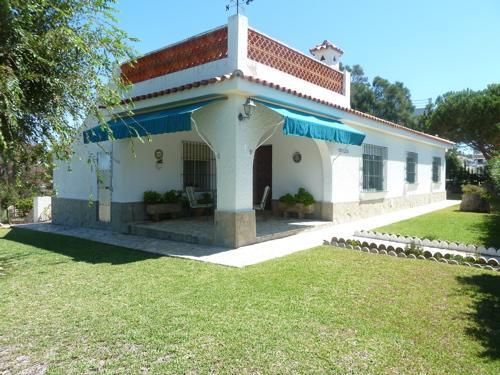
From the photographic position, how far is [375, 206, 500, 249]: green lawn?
12.3m

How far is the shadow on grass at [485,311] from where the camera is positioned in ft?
15.6

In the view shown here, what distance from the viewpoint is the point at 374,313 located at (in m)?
5.82

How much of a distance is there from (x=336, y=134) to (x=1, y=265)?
35.1ft

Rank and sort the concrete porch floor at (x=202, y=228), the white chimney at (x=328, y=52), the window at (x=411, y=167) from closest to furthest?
the concrete porch floor at (x=202, y=228) < the white chimney at (x=328, y=52) < the window at (x=411, y=167)

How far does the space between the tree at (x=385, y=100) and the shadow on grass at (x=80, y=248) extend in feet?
158

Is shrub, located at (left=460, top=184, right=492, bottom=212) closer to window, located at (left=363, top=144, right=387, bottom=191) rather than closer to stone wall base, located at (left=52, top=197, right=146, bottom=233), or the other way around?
window, located at (left=363, top=144, right=387, bottom=191)

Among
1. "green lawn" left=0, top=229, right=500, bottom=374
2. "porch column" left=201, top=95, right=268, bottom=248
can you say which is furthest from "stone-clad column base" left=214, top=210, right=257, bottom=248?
"green lawn" left=0, top=229, right=500, bottom=374

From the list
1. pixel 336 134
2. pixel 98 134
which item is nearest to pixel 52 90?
pixel 98 134

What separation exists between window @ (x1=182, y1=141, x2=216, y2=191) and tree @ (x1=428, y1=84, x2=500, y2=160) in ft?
96.5

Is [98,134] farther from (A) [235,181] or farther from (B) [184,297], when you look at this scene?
(B) [184,297]

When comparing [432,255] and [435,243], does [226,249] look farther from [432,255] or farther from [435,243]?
[435,243]

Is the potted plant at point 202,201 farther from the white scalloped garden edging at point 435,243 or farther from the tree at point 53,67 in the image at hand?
the tree at point 53,67

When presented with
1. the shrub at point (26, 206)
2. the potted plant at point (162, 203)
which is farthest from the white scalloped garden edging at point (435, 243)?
the shrub at point (26, 206)

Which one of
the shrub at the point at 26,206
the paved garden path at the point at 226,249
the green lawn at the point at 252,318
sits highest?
the shrub at the point at 26,206
